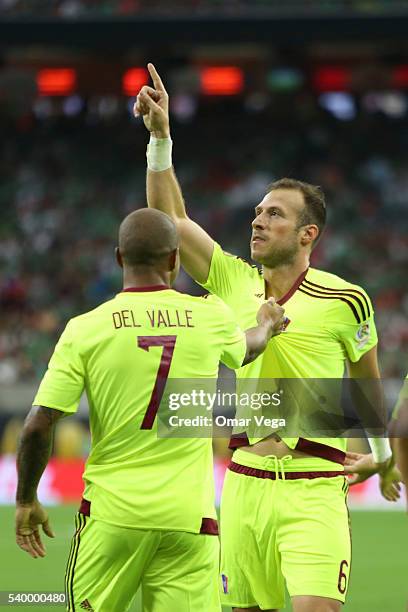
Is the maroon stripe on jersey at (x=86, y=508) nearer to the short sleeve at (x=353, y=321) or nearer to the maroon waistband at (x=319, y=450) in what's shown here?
the maroon waistband at (x=319, y=450)

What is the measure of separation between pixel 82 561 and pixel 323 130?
71.9 feet

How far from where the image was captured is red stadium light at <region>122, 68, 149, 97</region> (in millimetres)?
25516

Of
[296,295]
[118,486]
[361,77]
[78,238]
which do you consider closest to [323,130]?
[361,77]

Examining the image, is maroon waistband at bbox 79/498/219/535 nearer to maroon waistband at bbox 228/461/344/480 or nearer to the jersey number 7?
the jersey number 7

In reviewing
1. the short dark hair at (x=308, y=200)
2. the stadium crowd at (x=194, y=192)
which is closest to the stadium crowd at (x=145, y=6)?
the stadium crowd at (x=194, y=192)

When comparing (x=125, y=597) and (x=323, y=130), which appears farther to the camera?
(x=323, y=130)

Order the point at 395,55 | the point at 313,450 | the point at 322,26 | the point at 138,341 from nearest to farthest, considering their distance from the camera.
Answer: the point at 138,341 < the point at 313,450 < the point at 322,26 < the point at 395,55

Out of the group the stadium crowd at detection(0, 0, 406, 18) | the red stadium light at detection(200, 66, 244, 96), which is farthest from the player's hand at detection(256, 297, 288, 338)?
the red stadium light at detection(200, 66, 244, 96)

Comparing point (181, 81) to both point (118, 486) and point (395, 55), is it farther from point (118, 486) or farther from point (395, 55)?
point (118, 486)

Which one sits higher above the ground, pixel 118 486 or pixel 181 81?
pixel 181 81

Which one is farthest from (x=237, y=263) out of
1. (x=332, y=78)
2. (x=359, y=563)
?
(x=332, y=78)

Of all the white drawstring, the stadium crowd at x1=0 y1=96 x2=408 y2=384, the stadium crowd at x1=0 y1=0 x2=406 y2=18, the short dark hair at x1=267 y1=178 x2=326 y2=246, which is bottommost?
the white drawstring

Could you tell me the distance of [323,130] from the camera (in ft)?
83.5

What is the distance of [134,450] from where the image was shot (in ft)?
13.8
